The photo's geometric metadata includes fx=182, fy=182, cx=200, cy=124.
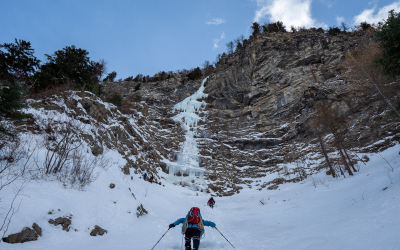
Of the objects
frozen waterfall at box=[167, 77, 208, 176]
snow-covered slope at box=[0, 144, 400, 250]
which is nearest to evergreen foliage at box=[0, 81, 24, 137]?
snow-covered slope at box=[0, 144, 400, 250]

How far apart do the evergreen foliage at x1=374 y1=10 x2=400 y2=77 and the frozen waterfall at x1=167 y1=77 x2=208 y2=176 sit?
58.7 feet

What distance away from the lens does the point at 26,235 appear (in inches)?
128

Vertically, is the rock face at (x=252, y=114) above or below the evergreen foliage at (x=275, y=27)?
below

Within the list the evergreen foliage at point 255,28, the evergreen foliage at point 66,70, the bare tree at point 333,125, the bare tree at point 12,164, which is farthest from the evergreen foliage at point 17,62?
the evergreen foliage at point 255,28

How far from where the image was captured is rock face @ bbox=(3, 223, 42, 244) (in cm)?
307

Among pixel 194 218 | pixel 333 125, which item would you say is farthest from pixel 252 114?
pixel 194 218

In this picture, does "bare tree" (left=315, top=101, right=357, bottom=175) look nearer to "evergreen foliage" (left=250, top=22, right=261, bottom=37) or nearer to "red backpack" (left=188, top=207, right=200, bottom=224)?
"red backpack" (left=188, top=207, right=200, bottom=224)

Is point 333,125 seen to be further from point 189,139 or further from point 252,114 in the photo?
point 189,139

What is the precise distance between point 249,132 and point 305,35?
68.1 ft

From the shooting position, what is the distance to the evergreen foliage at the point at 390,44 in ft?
18.8

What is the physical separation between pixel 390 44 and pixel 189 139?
22.5 m

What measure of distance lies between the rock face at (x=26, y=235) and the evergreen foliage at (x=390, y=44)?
408 inches

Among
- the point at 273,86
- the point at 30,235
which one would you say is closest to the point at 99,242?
the point at 30,235

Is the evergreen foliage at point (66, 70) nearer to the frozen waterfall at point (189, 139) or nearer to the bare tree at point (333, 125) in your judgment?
the frozen waterfall at point (189, 139)
